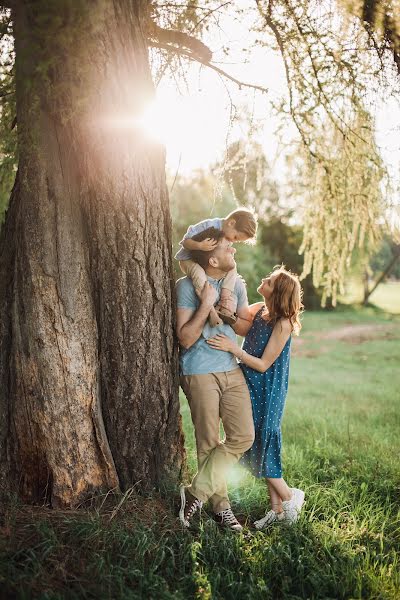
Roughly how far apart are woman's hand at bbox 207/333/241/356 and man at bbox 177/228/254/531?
0.06m

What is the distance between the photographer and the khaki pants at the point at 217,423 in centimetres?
354

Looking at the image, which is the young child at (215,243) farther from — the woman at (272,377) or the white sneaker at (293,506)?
the white sneaker at (293,506)

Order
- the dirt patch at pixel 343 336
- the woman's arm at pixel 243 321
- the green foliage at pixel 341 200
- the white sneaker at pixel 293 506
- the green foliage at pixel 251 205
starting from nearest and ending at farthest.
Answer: the white sneaker at pixel 293 506 < the woman's arm at pixel 243 321 < the green foliage at pixel 341 200 < the green foliage at pixel 251 205 < the dirt patch at pixel 343 336

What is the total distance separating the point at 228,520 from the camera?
351 cm

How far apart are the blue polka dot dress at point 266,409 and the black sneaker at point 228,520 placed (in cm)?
35

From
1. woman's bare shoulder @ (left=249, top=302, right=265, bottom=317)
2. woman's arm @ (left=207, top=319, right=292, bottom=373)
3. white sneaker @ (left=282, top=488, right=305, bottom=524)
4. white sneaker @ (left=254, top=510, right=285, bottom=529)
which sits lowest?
white sneaker @ (left=254, top=510, right=285, bottom=529)

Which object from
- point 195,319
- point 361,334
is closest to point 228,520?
point 195,319

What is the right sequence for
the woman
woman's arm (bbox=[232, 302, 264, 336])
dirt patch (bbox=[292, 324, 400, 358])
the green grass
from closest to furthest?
1. the woman
2. woman's arm (bbox=[232, 302, 264, 336])
3. dirt patch (bbox=[292, 324, 400, 358])
4. the green grass

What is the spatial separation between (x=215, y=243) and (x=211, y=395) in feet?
3.36

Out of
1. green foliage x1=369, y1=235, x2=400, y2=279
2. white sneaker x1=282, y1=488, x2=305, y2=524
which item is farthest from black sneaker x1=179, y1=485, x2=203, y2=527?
green foliage x1=369, y1=235, x2=400, y2=279

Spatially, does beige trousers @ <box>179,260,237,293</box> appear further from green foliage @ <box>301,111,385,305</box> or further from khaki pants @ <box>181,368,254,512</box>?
green foliage @ <box>301,111,385,305</box>

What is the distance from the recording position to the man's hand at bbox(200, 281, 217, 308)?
140 inches

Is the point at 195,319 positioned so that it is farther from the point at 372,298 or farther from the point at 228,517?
the point at 372,298

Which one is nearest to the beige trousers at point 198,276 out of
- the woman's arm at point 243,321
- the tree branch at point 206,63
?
the woman's arm at point 243,321
